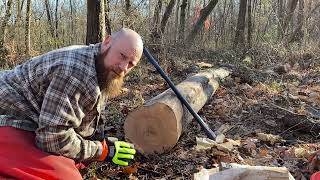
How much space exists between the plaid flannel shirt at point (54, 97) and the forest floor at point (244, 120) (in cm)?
119

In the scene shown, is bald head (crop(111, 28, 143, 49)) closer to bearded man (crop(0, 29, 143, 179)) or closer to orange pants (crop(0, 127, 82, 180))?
bearded man (crop(0, 29, 143, 179))

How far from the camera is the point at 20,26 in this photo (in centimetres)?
1461

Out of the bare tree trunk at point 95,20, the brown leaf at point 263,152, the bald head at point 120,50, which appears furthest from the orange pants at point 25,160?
the bare tree trunk at point 95,20

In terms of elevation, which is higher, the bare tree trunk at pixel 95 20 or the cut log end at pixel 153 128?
the bare tree trunk at pixel 95 20

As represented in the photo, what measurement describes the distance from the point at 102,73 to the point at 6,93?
69cm

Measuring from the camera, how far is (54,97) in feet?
9.58

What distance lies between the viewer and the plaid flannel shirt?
115 inches

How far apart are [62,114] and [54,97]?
13 cm

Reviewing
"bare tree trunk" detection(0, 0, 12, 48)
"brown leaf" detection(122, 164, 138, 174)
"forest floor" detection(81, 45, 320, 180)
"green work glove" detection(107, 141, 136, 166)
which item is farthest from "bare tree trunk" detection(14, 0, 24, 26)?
"green work glove" detection(107, 141, 136, 166)

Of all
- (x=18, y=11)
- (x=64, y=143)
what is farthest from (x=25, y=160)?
(x=18, y=11)

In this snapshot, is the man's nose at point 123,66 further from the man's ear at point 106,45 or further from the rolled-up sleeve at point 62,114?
the rolled-up sleeve at point 62,114

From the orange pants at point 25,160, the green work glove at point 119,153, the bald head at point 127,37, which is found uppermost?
the bald head at point 127,37

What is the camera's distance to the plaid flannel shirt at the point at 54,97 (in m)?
2.93

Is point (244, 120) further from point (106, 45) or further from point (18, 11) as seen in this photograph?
point (18, 11)
